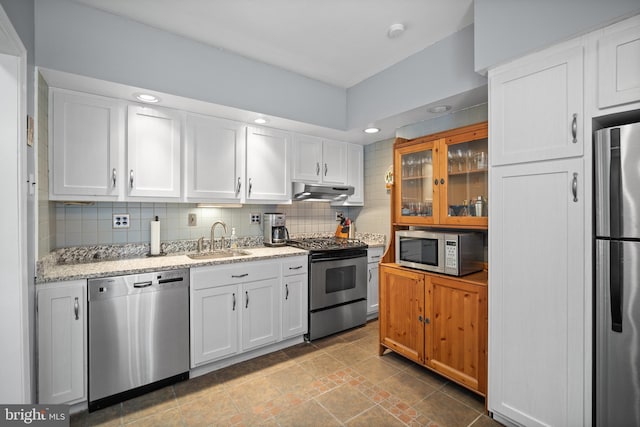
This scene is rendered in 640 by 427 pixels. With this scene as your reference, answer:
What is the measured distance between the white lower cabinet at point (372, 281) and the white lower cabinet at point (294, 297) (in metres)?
0.89

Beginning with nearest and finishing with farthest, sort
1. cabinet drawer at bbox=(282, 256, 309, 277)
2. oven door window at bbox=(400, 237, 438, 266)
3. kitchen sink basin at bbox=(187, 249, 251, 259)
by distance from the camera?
1. oven door window at bbox=(400, 237, 438, 266)
2. kitchen sink basin at bbox=(187, 249, 251, 259)
3. cabinet drawer at bbox=(282, 256, 309, 277)

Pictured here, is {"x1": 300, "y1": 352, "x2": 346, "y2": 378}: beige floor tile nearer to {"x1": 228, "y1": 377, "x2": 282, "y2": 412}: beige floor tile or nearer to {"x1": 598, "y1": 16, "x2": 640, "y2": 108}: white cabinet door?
{"x1": 228, "y1": 377, "x2": 282, "y2": 412}: beige floor tile

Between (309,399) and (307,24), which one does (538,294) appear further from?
(307,24)

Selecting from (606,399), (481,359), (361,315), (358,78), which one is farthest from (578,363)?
(358,78)

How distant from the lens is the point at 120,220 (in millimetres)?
2580

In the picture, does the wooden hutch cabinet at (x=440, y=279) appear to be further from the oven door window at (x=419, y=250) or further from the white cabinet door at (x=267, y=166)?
the white cabinet door at (x=267, y=166)

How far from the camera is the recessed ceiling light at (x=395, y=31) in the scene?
7.20ft

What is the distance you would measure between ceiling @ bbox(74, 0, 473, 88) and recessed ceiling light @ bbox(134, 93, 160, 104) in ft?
1.66

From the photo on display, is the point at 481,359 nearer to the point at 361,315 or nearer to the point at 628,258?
the point at 628,258

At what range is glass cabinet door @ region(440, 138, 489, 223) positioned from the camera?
219 centimetres

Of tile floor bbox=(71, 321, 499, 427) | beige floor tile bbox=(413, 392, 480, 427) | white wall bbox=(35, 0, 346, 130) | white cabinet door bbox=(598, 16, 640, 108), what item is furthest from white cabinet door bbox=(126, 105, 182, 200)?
white cabinet door bbox=(598, 16, 640, 108)

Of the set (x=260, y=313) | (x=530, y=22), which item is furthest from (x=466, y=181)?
(x=260, y=313)

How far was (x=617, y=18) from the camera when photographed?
1.37 meters

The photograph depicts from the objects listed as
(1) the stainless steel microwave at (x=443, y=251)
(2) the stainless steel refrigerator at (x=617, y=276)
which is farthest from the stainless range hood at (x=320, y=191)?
(2) the stainless steel refrigerator at (x=617, y=276)
